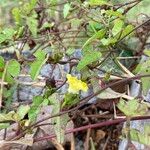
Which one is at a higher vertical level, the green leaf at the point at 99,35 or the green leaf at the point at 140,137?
the green leaf at the point at 99,35

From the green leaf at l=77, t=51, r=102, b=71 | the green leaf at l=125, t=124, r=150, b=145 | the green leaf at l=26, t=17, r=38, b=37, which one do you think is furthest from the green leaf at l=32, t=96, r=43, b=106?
the green leaf at l=26, t=17, r=38, b=37

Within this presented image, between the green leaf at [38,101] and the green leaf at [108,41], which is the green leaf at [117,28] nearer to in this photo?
the green leaf at [108,41]

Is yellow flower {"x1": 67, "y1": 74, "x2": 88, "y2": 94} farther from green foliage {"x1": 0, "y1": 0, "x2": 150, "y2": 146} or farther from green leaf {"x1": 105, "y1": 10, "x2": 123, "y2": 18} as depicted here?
green leaf {"x1": 105, "y1": 10, "x2": 123, "y2": 18}

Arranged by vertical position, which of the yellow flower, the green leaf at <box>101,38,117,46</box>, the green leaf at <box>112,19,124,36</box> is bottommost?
the yellow flower

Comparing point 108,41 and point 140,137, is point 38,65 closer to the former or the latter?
point 108,41

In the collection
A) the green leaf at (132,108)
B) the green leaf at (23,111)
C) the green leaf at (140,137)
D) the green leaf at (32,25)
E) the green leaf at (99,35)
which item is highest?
the green leaf at (32,25)

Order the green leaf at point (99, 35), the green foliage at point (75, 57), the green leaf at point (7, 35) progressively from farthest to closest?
the green leaf at point (7, 35) → the green leaf at point (99, 35) → the green foliage at point (75, 57)

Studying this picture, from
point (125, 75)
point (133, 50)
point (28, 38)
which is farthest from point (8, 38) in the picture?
point (133, 50)

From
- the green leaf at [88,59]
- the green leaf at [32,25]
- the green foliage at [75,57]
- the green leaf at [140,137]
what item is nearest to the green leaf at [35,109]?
the green foliage at [75,57]

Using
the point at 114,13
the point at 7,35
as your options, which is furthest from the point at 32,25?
the point at 114,13
